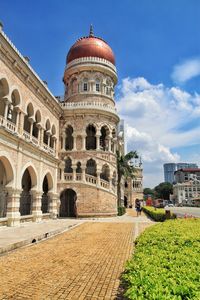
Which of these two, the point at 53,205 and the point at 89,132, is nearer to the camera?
the point at 53,205

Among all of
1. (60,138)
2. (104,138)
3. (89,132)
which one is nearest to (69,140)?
(60,138)

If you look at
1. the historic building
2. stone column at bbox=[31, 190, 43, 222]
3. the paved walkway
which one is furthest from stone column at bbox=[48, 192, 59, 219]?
the paved walkway

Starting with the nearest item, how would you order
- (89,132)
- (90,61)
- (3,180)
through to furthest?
(3,180)
(89,132)
(90,61)

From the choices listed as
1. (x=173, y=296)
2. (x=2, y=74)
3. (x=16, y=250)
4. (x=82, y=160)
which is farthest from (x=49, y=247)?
(x=82, y=160)

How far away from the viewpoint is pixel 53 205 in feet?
77.7

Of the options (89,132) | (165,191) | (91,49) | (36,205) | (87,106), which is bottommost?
(36,205)

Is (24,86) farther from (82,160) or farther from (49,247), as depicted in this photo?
(49,247)

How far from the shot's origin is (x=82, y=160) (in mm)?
26125

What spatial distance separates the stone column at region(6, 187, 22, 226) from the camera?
15777mm

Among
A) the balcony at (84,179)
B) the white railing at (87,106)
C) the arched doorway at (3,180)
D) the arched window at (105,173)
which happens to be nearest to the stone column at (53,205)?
the balcony at (84,179)

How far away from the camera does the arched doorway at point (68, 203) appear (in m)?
26.9

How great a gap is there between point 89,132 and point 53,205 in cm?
945

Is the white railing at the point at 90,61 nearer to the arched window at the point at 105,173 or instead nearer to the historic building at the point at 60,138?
the historic building at the point at 60,138

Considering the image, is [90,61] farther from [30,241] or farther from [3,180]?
[30,241]
